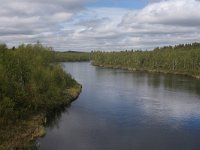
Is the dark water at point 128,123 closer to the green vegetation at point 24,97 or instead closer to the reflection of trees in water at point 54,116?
the reflection of trees in water at point 54,116

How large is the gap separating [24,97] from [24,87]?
16.6 feet

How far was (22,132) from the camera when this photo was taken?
142 feet

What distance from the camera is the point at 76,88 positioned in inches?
3455

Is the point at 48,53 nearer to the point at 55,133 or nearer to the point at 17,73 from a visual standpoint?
the point at 17,73

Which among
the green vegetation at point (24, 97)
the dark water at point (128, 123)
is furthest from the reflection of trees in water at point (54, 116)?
the green vegetation at point (24, 97)

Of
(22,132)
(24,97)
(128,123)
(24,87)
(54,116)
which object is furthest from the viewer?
(24,87)

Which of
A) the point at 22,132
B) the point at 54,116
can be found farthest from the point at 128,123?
the point at 22,132

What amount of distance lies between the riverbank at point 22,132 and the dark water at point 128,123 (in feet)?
4.90

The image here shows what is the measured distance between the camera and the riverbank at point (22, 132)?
3812 cm

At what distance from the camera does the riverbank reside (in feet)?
125

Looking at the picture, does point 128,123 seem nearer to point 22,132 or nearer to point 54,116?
point 54,116

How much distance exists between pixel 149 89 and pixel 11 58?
159ft

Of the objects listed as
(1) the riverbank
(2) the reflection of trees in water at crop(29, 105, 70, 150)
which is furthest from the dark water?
(1) the riverbank

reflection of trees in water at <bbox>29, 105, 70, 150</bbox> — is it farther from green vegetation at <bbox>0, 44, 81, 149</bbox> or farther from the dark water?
green vegetation at <bbox>0, 44, 81, 149</bbox>
